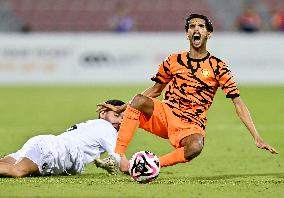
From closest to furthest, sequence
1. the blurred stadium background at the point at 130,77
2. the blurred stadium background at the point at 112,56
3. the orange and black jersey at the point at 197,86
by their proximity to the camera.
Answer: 1. the blurred stadium background at the point at 130,77
2. the orange and black jersey at the point at 197,86
3. the blurred stadium background at the point at 112,56

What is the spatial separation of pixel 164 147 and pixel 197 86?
332cm

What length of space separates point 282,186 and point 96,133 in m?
2.05

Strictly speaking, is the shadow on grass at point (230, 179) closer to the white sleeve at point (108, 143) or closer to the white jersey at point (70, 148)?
the white sleeve at point (108, 143)

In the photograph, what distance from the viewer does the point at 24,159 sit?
8.66m

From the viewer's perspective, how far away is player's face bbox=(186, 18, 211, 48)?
8.97 meters

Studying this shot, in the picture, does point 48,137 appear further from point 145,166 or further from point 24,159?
point 145,166

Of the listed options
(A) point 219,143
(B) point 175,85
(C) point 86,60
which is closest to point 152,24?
(C) point 86,60

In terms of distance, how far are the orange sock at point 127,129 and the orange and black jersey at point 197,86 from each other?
1.48 feet

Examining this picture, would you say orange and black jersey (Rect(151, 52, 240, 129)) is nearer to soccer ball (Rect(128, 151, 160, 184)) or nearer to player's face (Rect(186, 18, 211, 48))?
player's face (Rect(186, 18, 211, 48))

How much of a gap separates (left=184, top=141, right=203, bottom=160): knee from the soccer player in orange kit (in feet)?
0.35

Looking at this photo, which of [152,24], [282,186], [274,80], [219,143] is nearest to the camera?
[282,186]

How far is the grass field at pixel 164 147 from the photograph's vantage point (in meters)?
7.82

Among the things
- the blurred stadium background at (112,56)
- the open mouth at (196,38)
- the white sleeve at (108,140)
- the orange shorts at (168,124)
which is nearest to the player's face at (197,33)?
the open mouth at (196,38)

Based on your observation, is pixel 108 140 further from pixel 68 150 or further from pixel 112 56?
pixel 112 56
